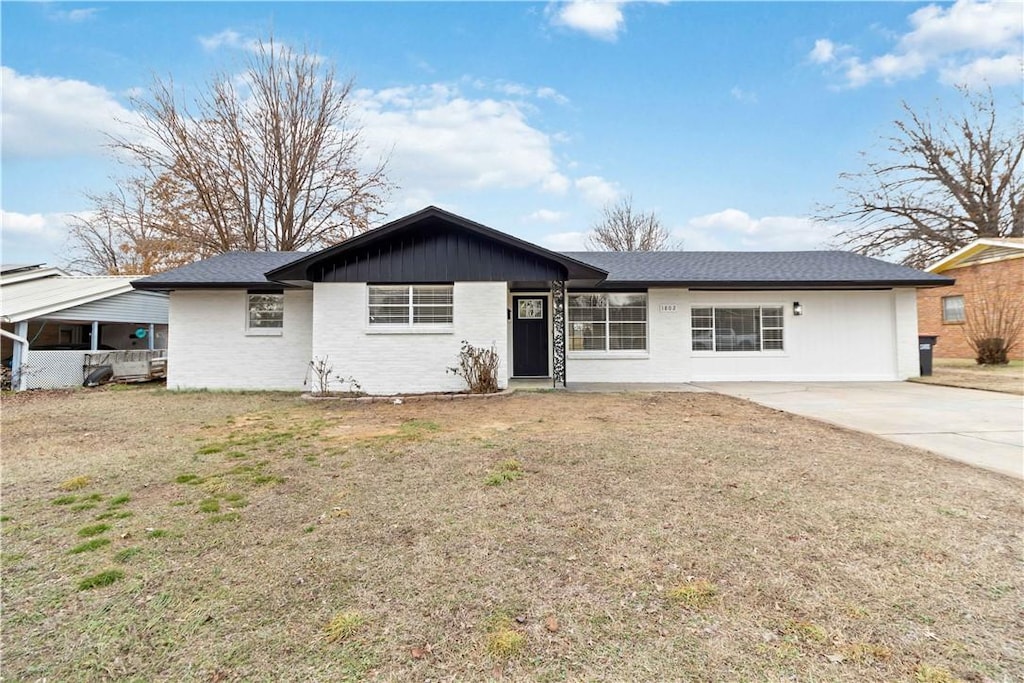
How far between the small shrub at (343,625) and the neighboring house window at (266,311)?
10.7 m

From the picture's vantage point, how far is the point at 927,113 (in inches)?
918

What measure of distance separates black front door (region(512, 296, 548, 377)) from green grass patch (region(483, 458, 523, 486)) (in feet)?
25.0

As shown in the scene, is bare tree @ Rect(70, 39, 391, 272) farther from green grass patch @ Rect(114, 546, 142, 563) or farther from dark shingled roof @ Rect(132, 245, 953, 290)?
green grass patch @ Rect(114, 546, 142, 563)

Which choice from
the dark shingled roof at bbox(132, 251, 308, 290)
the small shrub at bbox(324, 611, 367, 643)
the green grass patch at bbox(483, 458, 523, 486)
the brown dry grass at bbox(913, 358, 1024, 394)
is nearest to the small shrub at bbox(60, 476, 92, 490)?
the small shrub at bbox(324, 611, 367, 643)

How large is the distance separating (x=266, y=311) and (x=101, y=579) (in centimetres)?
1008

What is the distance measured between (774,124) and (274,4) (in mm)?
19505

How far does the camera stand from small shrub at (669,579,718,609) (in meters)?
2.36

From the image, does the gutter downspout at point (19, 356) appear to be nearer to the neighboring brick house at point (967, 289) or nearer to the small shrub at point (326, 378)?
the small shrub at point (326, 378)

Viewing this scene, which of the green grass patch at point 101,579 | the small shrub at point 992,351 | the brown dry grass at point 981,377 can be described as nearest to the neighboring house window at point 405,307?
the green grass patch at point 101,579

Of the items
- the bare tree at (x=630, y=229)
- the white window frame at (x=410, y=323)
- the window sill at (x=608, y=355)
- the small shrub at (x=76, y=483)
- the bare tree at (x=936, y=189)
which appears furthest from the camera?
the bare tree at (x=630, y=229)

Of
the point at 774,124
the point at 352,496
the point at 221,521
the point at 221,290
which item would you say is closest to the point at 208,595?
the point at 221,521

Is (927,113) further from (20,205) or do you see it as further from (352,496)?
(20,205)

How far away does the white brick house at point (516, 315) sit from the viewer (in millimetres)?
10273

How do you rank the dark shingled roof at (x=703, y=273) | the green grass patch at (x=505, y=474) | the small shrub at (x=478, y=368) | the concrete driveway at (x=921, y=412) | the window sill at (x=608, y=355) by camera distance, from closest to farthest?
the green grass patch at (x=505, y=474)
the concrete driveway at (x=921, y=412)
the small shrub at (x=478, y=368)
the dark shingled roof at (x=703, y=273)
the window sill at (x=608, y=355)
